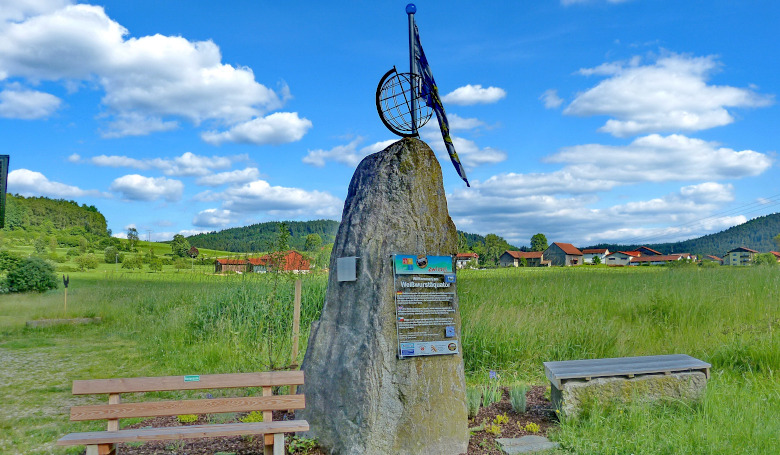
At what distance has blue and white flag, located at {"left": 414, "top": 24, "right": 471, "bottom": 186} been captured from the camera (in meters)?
4.76

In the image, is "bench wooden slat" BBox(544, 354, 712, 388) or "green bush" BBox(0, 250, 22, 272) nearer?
"bench wooden slat" BBox(544, 354, 712, 388)

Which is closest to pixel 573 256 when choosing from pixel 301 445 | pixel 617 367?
pixel 617 367

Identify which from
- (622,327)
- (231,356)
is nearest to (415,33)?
(231,356)

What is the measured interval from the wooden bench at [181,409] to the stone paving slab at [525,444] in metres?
1.74

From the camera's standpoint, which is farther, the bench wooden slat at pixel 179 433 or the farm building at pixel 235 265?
the farm building at pixel 235 265

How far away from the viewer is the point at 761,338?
728 centimetres

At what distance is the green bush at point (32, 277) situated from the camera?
643 inches

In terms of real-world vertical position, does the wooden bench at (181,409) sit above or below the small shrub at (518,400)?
above

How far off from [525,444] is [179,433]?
278 centimetres

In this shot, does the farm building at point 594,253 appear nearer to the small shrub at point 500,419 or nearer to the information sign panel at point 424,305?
the small shrub at point 500,419

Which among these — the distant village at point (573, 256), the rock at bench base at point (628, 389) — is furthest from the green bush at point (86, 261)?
the distant village at point (573, 256)

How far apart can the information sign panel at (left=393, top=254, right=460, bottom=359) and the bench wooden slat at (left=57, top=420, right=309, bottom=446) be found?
107 centimetres

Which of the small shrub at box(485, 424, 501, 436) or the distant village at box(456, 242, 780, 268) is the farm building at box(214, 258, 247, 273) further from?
the distant village at box(456, 242, 780, 268)

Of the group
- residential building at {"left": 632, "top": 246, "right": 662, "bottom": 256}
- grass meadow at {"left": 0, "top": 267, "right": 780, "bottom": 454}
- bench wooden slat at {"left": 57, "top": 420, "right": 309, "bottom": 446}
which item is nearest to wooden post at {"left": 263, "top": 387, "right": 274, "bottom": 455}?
bench wooden slat at {"left": 57, "top": 420, "right": 309, "bottom": 446}
